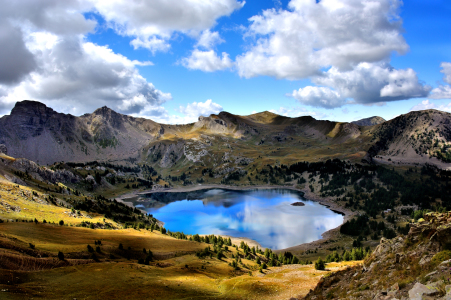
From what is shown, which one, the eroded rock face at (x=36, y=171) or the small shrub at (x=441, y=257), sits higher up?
the small shrub at (x=441, y=257)

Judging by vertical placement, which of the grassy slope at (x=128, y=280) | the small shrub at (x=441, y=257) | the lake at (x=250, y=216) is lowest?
the lake at (x=250, y=216)

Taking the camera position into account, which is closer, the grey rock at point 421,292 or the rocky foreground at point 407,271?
the grey rock at point 421,292

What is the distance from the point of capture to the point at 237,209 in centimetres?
15175

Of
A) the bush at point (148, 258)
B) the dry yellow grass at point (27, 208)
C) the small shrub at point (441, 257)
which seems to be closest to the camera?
the small shrub at point (441, 257)

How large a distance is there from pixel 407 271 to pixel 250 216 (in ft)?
395

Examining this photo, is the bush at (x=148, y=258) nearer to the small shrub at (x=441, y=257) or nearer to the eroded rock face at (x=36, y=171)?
the small shrub at (x=441, y=257)

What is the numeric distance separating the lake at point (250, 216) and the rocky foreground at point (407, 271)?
73.4 m

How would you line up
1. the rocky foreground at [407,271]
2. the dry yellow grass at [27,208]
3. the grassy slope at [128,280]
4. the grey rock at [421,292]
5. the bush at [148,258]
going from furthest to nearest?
the dry yellow grass at [27,208] → the bush at [148,258] → the grassy slope at [128,280] → the rocky foreground at [407,271] → the grey rock at [421,292]

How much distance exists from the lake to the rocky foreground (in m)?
73.4

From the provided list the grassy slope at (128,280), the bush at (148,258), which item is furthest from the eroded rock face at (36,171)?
the bush at (148,258)

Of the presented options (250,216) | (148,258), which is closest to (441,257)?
(148,258)

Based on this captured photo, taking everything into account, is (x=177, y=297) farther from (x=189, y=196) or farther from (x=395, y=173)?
(x=395, y=173)

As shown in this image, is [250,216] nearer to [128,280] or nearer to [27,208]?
[27,208]

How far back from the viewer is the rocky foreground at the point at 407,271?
1350cm
